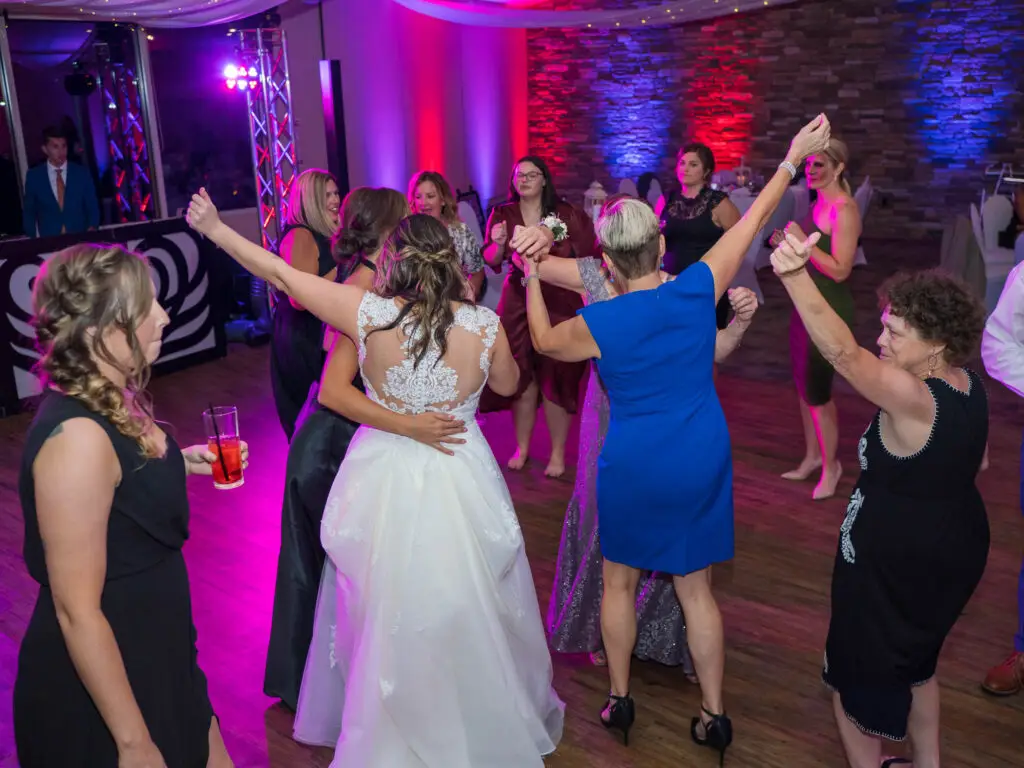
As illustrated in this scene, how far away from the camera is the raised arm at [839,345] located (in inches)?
74.4

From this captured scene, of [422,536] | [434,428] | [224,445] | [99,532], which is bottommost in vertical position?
[422,536]

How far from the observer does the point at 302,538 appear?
2.79m

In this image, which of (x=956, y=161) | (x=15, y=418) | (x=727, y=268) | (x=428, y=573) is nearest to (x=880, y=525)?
(x=727, y=268)

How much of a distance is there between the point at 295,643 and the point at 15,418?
3986 millimetres

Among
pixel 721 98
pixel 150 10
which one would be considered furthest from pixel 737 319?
pixel 721 98

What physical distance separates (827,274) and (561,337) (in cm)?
206

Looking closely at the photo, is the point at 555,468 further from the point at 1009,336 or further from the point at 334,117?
the point at 334,117

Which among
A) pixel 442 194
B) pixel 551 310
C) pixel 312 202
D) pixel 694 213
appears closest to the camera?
pixel 312 202

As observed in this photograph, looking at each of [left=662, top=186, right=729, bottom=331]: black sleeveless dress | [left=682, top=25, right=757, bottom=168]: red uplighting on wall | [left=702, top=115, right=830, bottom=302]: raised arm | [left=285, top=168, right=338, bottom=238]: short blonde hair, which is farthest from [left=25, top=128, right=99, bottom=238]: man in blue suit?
[left=682, top=25, right=757, bottom=168]: red uplighting on wall

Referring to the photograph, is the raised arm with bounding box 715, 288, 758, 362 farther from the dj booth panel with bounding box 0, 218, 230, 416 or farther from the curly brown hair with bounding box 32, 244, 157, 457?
the dj booth panel with bounding box 0, 218, 230, 416

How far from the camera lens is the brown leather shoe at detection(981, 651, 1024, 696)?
288cm

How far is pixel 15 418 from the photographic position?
19.5 ft

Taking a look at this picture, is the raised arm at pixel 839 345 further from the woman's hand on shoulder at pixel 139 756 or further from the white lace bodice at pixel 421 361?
the woman's hand on shoulder at pixel 139 756

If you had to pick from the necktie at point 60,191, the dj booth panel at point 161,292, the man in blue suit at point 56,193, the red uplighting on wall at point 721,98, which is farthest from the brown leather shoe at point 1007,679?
the red uplighting on wall at point 721,98
